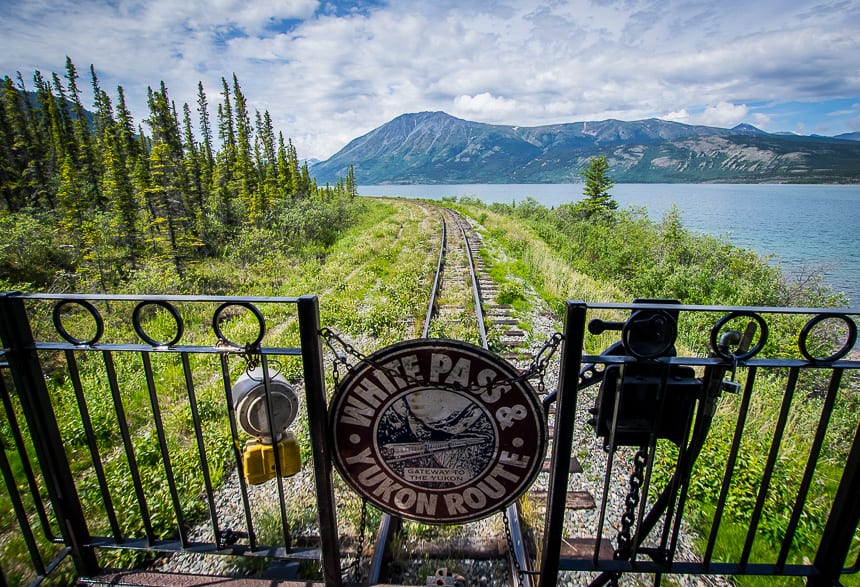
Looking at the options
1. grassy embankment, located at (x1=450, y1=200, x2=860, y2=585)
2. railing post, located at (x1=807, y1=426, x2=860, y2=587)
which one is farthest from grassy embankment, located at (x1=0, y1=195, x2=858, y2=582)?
railing post, located at (x1=807, y1=426, x2=860, y2=587)

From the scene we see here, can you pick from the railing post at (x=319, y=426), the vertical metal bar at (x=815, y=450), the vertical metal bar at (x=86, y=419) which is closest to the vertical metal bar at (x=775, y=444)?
the vertical metal bar at (x=815, y=450)

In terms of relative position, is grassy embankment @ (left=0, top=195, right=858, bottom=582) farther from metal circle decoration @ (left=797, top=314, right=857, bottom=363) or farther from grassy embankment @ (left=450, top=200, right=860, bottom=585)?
metal circle decoration @ (left=797, top=314, right=857, bottom=363)

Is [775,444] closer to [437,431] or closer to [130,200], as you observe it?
[437,431]

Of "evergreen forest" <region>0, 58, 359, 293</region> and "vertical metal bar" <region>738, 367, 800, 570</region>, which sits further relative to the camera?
"evergreen forest" <region>0, 58, 359, 293</region>

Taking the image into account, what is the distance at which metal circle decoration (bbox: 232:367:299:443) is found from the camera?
2217 millimetres

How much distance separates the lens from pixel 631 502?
84.0 inches

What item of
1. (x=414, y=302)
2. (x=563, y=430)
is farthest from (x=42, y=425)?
(x=414, y=302)

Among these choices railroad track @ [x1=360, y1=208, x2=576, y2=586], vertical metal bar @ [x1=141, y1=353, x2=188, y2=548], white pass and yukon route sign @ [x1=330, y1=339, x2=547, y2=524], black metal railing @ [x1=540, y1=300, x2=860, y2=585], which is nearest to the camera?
black metal railing @ [x1=540, y1=300, x2=860, y2=585]

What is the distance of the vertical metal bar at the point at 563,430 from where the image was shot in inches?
71.8

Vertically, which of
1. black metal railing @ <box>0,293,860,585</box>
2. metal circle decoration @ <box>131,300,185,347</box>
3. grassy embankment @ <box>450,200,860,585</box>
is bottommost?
grassy embankment @ <box>450,200,860,585</box>

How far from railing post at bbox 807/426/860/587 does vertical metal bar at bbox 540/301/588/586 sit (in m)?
1.38

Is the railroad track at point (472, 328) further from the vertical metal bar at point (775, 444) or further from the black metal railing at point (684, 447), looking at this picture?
the vertical metal bar at point (775, 444)

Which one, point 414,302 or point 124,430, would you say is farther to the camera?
point 414,302

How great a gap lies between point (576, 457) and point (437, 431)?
227cm
